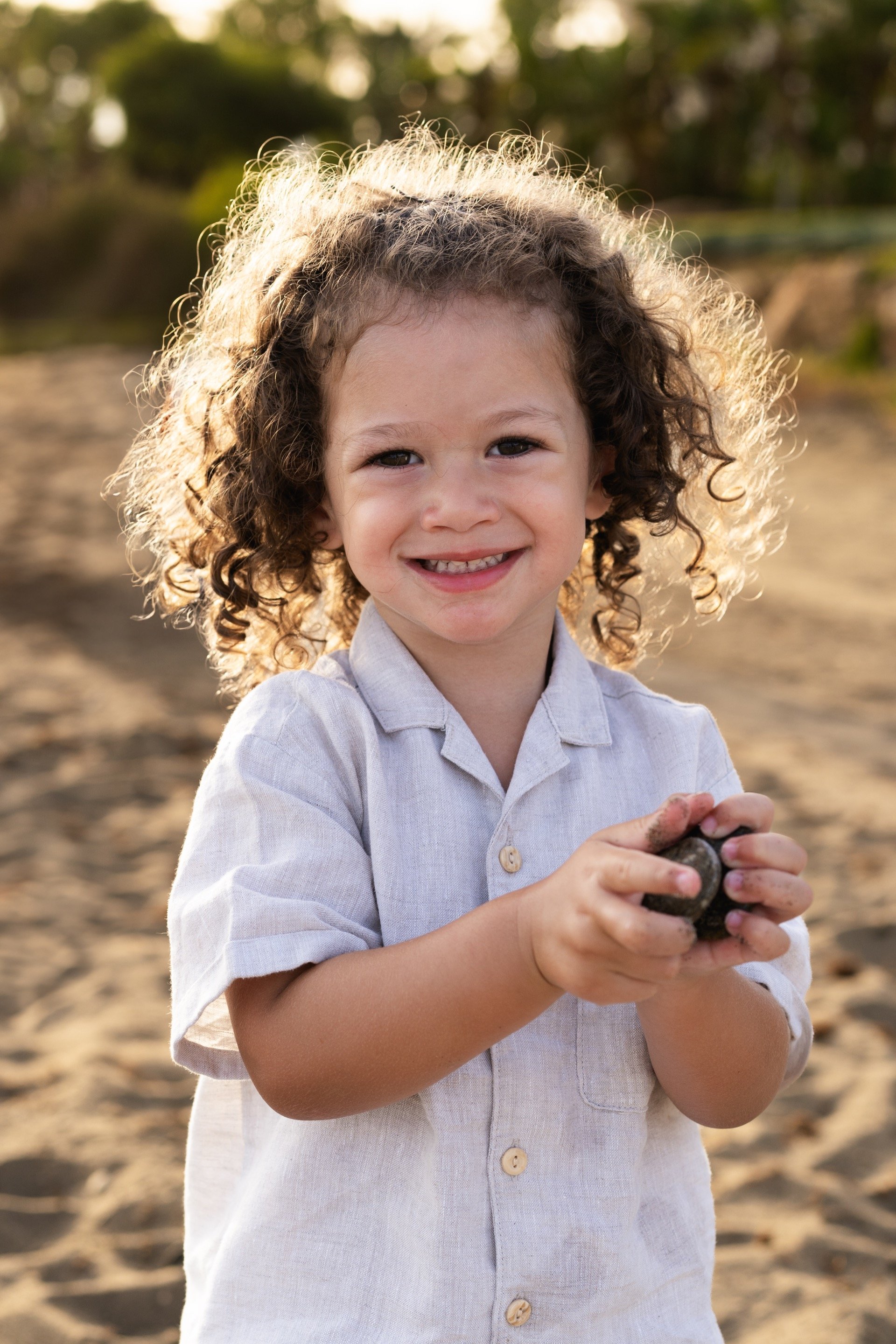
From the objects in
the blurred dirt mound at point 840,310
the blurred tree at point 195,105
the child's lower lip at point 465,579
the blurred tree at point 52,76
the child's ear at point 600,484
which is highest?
the blurred tree at point 52,76

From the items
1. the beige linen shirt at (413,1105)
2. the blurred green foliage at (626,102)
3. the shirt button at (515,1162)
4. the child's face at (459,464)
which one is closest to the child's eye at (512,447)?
the child's face at (459,464)

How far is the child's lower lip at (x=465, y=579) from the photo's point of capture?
5.82 ft

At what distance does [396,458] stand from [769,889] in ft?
2.56

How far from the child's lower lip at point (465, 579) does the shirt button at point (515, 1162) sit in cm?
73

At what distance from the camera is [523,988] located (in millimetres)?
1477

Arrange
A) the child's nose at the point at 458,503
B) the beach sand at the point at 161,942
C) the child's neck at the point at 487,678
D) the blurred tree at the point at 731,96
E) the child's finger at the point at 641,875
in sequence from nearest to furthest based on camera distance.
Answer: the child's finger at the point at 641,875 → the child's nose at the point at 458,503 → the child's neck at the point at 487,678 → the beach sand at the point at 161,942 → the blurred tree at the point at 731,96

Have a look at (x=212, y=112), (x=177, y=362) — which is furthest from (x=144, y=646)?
(x=212, y=112)

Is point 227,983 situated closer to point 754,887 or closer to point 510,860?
point 510,860

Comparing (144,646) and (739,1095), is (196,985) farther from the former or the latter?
(144,646)

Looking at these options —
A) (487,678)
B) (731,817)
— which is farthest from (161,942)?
(731,817)

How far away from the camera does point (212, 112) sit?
31.7 metres

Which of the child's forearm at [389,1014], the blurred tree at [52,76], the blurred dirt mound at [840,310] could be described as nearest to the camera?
the child's forearm at [389,1014]

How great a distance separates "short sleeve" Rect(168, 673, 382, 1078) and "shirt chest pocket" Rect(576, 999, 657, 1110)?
0.31 m

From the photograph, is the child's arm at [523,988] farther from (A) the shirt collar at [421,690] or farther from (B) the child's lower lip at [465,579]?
(B) the child's lower lip at [465,579]
